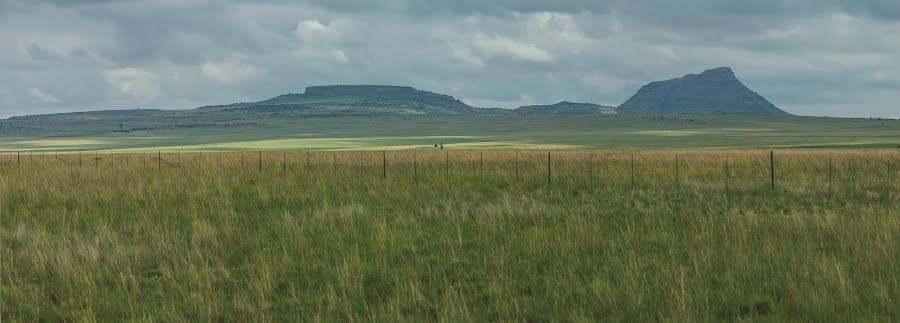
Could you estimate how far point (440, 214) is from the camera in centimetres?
1366

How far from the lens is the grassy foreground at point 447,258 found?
7297 millimetres

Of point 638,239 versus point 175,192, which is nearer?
point 638,239

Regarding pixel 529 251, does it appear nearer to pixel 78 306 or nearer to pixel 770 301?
pixel 770 301

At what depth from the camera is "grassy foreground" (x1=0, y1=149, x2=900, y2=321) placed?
7297 mm

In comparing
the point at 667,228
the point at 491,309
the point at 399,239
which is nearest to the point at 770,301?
the point at 491,309

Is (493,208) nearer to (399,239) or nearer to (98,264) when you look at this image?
(399,239)

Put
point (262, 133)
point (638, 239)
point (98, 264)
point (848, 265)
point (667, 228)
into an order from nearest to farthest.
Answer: point (848, 265), point (98, 264), point (638, 239), point (667, 228), point (262, 133)

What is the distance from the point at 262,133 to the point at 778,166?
17838 centimetres

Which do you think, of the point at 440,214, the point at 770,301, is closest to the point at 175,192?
the point at 440,214

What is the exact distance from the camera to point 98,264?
922cm

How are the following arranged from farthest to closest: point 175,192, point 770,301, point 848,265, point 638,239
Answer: point 175,192 < point 638,239 < point 848,265 < point 770,301

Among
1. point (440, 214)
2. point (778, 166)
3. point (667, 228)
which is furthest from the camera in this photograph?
point (778, 166)

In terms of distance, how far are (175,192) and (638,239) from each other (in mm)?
12319

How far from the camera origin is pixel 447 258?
31.2 feet
